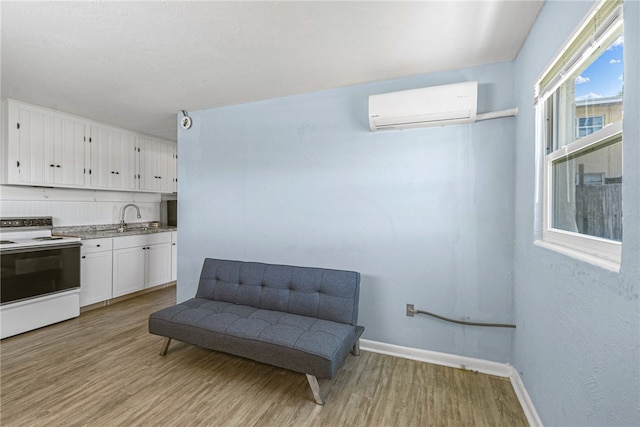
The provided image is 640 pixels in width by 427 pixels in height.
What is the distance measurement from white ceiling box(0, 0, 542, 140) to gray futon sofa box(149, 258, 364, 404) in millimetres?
1609

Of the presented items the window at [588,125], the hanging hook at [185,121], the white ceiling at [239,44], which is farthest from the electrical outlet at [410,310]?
the hanging hook at [185,121]

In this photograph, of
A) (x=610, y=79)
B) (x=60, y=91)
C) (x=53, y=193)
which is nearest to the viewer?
(x=610, y=79)

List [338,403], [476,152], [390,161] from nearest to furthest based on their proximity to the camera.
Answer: [338,403], [476,152], [390,161]

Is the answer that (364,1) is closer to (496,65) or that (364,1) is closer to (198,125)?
(496,65)

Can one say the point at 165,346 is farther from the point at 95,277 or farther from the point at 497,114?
the point at 497,114

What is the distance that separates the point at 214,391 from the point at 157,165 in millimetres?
3751

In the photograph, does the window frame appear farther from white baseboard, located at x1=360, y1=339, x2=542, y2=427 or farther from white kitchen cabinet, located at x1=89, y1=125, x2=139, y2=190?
white kitchen cabinet, located at x1=89, y1=125, x2=139, y2=190

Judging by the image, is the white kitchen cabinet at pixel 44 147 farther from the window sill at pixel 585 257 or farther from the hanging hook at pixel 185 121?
the window sill at pixel 585 257

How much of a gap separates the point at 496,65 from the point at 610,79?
1.21m

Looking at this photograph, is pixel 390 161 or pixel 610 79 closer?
pixel 610 79

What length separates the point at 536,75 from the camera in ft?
5.18

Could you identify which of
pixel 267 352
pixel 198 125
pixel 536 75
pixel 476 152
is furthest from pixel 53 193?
pixel 536 75

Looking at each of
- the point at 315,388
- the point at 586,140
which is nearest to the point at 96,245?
the point at 315,388

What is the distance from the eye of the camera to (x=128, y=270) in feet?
12.3
